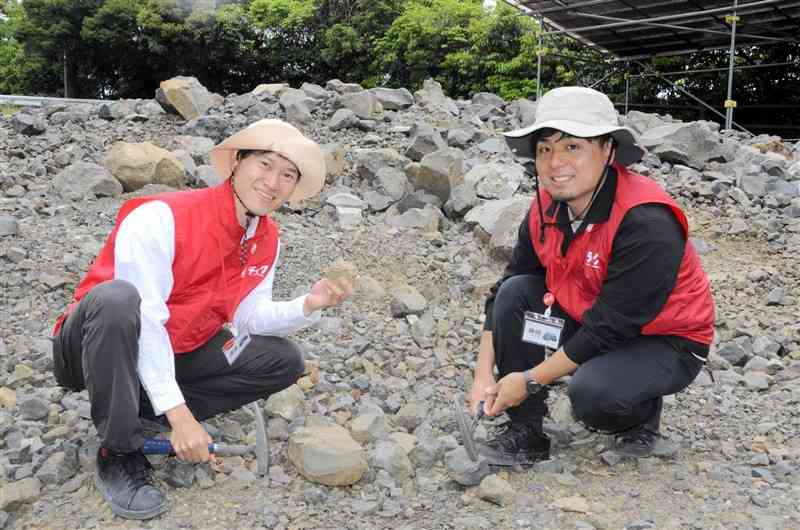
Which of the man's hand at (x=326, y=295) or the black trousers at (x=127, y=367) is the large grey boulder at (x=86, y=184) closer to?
the black trousers at (x=127, y=367)

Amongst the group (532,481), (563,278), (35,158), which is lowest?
(532,481)

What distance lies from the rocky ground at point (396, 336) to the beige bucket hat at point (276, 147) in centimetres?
94

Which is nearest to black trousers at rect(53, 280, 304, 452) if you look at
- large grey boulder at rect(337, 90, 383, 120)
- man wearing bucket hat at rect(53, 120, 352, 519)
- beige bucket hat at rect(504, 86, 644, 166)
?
man wearing bucket hat at rect(53, 120, 352, 519)

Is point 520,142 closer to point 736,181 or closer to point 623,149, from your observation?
point 623,149

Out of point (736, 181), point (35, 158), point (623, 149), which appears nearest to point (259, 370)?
point (623, 149)

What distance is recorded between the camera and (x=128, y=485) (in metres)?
2.15

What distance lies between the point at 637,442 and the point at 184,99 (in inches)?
246

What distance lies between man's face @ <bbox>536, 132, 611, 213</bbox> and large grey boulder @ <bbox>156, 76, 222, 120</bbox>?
580 cm

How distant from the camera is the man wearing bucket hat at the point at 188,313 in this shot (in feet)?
6.70

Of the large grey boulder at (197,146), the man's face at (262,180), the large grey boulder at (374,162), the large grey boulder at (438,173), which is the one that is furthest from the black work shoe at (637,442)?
the large grey boulder at (197,146)

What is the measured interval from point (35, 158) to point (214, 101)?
7.21ft

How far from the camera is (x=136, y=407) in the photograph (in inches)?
81.9

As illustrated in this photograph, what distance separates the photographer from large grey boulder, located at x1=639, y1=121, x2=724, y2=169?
273 inches

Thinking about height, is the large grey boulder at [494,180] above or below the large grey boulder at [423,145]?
below
